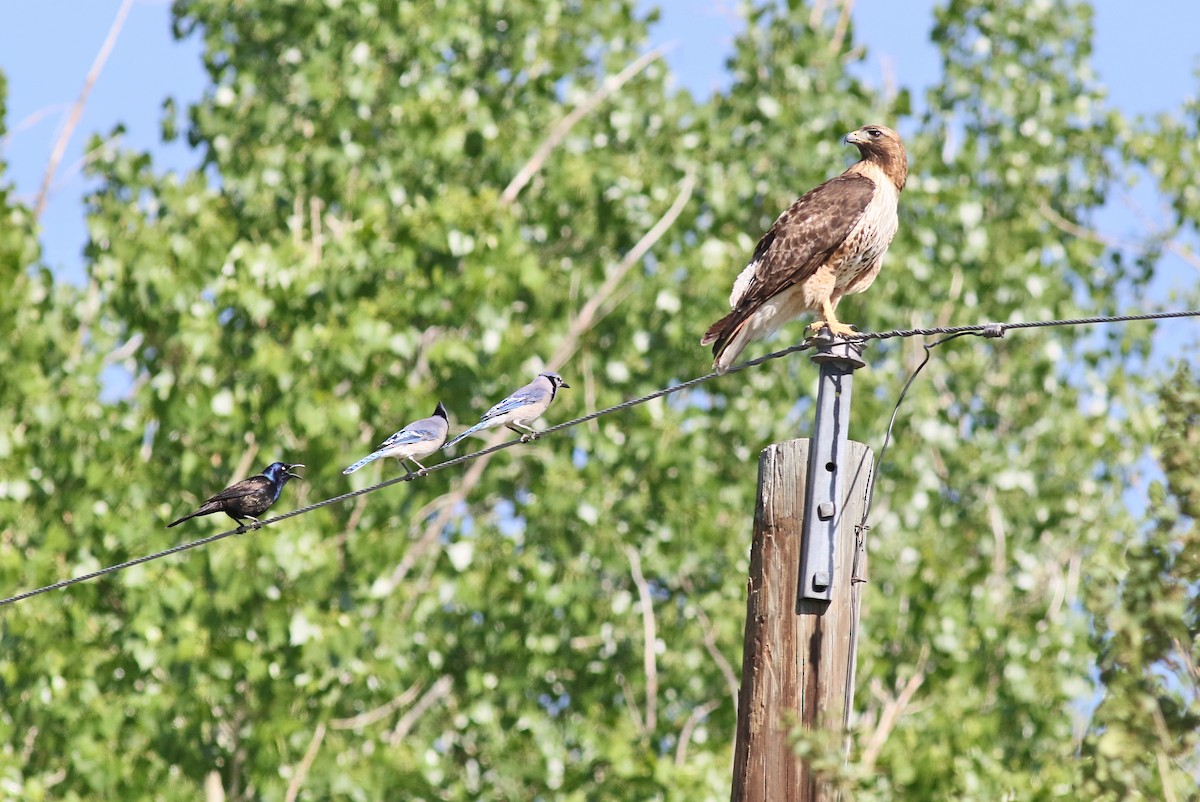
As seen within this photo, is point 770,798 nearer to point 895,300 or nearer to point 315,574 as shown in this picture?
point 315,574

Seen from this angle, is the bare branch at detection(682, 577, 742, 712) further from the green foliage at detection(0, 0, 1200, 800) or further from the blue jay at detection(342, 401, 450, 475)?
the blue jay at detection(342, 401, 450, 475)

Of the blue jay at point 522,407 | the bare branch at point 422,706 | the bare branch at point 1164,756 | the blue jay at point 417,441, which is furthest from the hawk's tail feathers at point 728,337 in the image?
the bare branch at point 422,706

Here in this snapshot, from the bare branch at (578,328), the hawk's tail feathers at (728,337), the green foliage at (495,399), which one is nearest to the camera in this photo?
the hawk's tail feathers at (728,337)

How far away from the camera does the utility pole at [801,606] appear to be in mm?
5875

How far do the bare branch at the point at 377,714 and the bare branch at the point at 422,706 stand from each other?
0.91 meters

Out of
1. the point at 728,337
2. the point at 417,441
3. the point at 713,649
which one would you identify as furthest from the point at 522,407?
the point at 713,649

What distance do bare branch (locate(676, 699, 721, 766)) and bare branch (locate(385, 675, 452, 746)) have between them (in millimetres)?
2445

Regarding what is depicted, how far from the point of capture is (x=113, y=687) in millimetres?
13336

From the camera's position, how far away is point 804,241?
27.4ft

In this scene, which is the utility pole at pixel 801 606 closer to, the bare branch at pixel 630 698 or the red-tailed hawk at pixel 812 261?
the red-tailed hawk at pixel 812 261

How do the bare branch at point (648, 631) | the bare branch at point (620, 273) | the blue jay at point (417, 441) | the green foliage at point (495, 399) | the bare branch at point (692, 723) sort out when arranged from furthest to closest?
the bare branch at point (620, 273)
the bare branch at point (692, 723)
the bare branch at point (648, 631)
the green foliage at point (495, 399)
the blue jay at point (417, 441)

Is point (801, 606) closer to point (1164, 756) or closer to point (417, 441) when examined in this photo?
point (1164, 756)

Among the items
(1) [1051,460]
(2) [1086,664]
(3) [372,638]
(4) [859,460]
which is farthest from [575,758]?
(4) [859,460]

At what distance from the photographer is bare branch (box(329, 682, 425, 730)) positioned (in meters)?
14.3
